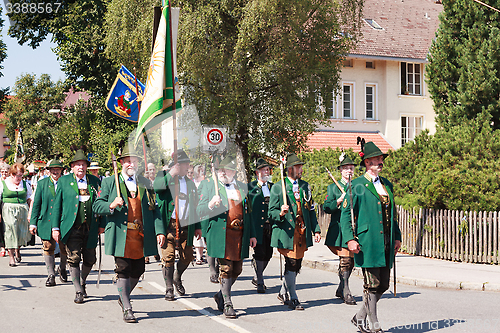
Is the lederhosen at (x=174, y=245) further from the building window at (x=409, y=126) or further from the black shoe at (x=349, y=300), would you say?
A: the building window at (x=409, y=126)

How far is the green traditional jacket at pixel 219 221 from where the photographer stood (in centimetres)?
733

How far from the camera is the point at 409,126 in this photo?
100 ft

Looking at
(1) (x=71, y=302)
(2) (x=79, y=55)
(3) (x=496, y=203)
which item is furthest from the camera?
(2) (x=79, y=55)

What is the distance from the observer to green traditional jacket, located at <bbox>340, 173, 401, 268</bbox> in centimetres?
617

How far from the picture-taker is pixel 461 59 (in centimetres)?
1889

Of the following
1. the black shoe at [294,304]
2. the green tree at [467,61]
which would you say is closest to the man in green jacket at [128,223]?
the black shoe at [294,304]

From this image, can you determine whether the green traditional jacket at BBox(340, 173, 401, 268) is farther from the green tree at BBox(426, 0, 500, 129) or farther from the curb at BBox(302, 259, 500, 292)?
the green tree at BBox(426, 0, 500, 129)

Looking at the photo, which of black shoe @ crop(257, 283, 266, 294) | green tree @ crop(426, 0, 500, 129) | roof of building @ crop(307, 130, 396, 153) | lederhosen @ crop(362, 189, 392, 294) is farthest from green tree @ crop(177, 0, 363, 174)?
lederhosen @ crop(362, 189, 392, 294)

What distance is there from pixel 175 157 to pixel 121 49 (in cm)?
1434

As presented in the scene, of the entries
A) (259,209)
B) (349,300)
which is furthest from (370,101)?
(349,300)

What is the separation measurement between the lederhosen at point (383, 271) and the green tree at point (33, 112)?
5753cm

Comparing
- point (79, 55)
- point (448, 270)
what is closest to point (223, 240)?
point (448, 270)

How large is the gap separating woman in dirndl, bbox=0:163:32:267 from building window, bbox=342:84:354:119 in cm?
1998

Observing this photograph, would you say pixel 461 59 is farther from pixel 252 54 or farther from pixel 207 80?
pixel 207 80
